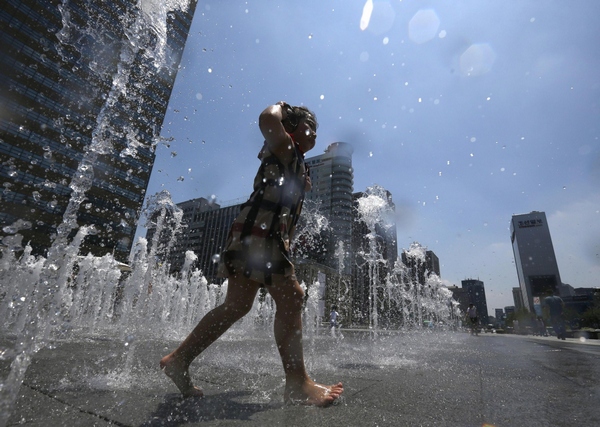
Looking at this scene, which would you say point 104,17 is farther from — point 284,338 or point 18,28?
point 284,338

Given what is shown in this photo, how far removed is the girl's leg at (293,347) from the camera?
1555mm

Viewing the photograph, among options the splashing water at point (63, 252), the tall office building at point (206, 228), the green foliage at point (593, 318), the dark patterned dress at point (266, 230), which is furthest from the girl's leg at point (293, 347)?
the tall office building at point (206, 228)

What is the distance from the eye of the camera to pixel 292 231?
1.92m

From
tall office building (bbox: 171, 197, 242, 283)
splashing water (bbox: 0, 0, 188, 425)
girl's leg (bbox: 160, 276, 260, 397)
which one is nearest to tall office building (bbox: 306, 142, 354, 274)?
Answer: tall office building (bbox: 171, 197, 242, 283)

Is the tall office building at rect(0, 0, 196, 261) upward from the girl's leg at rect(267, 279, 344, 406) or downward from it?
upward

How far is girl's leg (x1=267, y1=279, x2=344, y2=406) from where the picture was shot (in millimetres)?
1555

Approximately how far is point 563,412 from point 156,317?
15901 mm

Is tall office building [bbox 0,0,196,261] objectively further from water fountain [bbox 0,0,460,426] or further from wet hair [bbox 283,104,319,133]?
wet hair [bbox 283,104,319,133]

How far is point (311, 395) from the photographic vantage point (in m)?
1.53

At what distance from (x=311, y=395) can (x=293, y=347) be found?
24 centimetres

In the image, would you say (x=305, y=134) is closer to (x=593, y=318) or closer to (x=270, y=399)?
(x=270, y=399)

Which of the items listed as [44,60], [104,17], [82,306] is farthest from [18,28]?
[82,306]

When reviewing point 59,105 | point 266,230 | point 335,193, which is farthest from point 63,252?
point 335,193

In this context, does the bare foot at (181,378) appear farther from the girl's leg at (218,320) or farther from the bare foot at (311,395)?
the bare foot at (311,395)
